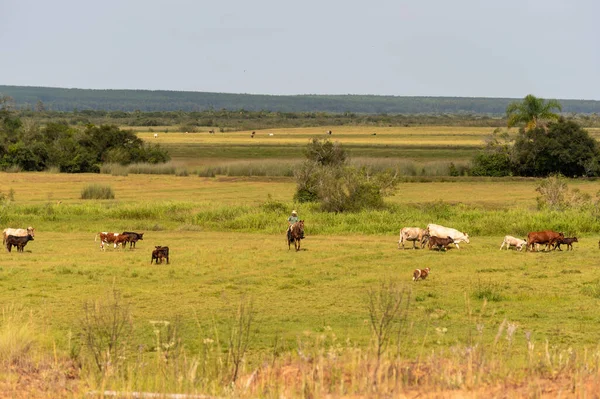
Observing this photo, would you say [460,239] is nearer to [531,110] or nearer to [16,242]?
[16,242]

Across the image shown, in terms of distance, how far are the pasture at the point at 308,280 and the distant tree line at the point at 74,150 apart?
26131 millimetres

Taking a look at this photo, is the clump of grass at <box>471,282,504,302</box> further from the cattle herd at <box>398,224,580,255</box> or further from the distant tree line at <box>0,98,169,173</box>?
the distant tree line at <box>0,98,169,173</box>

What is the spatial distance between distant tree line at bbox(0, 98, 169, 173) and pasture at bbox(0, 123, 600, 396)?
26.1 metres

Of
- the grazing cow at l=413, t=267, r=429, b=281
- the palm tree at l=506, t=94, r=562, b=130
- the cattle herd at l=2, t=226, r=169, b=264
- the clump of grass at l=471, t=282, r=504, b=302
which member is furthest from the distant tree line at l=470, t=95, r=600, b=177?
the clump of grass at l=471, t=282, r=504, b=302

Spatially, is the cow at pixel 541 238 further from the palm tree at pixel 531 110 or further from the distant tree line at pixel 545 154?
the palm tree at pixel 531 110

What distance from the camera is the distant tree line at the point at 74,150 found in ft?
245

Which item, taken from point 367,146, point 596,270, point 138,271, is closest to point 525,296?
point 596,270

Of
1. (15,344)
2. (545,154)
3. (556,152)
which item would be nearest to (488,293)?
(15,344)

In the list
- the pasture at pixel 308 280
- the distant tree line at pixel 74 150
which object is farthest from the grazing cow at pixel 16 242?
the distant tree line at pixel 74 150

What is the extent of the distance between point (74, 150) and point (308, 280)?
56587 millimetres

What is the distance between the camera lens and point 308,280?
2186cm

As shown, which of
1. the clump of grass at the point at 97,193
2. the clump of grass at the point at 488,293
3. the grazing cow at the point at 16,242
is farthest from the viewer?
the clump of grass at the point at 97,193

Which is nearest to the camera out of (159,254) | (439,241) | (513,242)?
(159,254)

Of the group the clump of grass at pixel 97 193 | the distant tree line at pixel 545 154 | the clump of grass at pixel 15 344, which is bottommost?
the clump of grass at pixel 97 193
